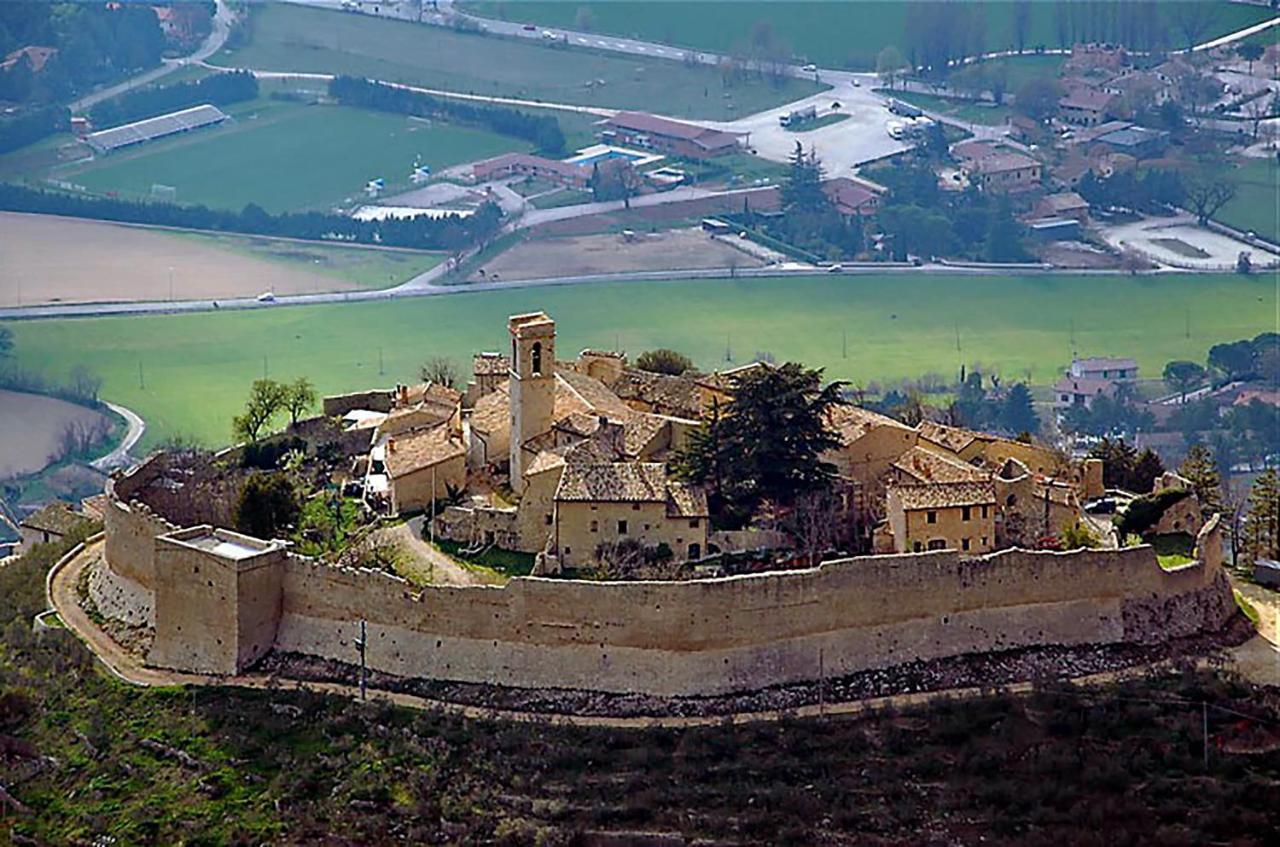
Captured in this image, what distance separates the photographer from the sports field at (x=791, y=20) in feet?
270

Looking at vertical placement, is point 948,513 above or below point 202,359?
above

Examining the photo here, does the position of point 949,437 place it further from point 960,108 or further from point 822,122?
point 960,108

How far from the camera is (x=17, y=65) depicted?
242 ft

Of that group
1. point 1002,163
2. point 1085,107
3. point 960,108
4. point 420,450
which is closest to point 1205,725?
point 420,450

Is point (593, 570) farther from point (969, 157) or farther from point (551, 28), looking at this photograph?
point (551, 28)

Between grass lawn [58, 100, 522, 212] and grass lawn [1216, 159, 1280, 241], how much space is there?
17.6 meters

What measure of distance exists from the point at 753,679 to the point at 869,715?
121 centimetres

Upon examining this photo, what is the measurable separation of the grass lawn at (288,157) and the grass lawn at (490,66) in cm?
503

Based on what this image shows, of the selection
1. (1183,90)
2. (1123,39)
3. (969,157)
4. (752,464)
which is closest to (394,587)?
(752,464)

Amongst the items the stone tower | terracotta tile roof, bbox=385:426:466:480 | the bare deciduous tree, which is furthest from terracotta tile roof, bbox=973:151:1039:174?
the stone tower

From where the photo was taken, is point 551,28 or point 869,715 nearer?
point 869,715

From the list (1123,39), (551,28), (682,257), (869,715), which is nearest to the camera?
(869,715)

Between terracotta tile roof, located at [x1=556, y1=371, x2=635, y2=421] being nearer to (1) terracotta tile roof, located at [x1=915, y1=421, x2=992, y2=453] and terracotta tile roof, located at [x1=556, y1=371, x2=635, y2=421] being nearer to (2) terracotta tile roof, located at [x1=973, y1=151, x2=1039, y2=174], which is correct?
(1) terracotta tile roof, located at [x1=915, y1=421, x2=992, y2=453]

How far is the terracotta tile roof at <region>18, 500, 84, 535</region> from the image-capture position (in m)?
35.9
